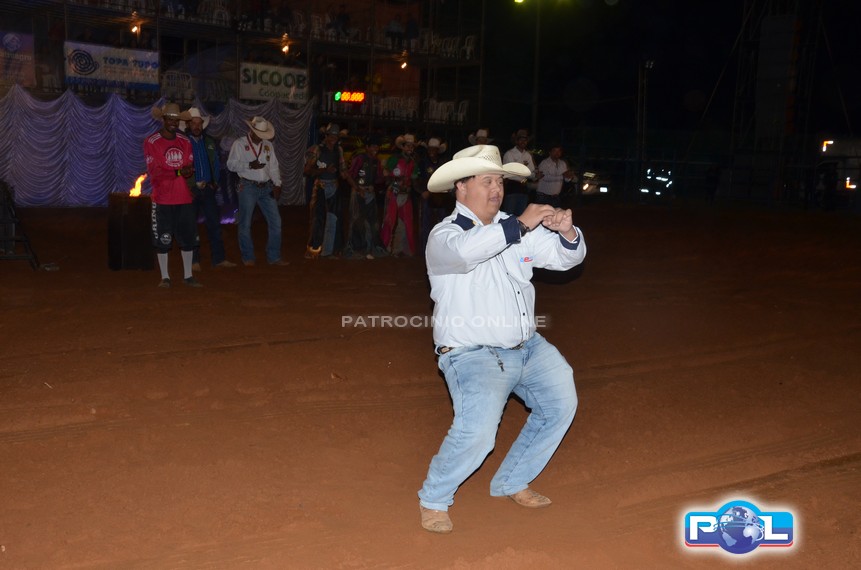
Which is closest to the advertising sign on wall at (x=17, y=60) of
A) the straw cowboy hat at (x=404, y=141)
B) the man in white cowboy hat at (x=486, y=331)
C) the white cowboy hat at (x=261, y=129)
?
the white cowboy hat at (x=261, y=129)

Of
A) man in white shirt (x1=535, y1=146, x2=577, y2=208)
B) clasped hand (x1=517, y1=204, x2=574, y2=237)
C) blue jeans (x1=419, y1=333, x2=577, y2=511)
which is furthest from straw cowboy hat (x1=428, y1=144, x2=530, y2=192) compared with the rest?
man in white shirt (x1=535, y1=146, x2=577, y2=208)

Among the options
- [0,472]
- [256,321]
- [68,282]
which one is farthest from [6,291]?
[0,472]

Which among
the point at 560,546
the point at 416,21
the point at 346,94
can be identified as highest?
the point at 416,21

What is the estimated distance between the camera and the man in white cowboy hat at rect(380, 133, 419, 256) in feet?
46.9

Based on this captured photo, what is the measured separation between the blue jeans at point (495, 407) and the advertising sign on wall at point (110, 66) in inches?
832

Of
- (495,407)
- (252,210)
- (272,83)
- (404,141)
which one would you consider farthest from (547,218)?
(272,83)

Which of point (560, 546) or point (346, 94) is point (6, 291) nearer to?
point (560, 546)

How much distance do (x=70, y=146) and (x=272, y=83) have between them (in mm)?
6752

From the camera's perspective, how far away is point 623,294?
1165 centimetres

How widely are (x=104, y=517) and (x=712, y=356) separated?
19.2ft

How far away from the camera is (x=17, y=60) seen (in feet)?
75.4

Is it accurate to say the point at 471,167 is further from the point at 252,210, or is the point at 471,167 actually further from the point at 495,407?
the point at 252,210

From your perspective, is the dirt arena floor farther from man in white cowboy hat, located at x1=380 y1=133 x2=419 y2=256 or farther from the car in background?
the car in background

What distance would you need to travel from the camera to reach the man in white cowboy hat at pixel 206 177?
459 inches
